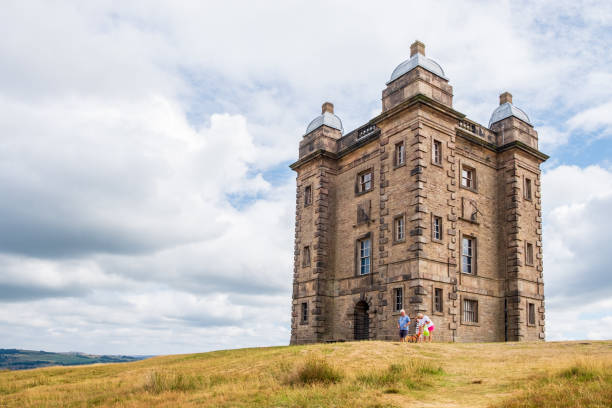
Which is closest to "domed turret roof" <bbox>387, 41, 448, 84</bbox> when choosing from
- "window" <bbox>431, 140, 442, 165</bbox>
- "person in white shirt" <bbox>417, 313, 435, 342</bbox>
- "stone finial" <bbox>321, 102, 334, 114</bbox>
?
"window" <bbox>431, 140, 442, 165</bbox>

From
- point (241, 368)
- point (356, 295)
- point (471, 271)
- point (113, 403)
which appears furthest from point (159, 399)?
point (471, 271)

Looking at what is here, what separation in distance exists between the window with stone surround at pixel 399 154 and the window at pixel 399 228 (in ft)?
9.20

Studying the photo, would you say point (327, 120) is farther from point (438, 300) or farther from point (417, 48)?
point (438, 300)

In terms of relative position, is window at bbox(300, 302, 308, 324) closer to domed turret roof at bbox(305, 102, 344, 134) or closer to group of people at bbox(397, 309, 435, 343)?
group of people at bbox(397, 309, 435, 343)

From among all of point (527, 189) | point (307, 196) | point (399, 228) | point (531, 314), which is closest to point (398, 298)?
point (399, 228)

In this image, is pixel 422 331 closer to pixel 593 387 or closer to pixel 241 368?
pixel 241 368

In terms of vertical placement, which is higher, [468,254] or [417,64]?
[417,64]

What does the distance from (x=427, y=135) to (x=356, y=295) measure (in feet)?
31.1

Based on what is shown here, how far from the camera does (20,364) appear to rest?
114688 millimetres

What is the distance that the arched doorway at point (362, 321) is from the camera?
94.4 feet

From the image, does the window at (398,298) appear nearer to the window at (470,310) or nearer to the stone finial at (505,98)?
the window at (470,310)

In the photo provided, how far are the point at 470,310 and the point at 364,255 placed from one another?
6303 millimetres

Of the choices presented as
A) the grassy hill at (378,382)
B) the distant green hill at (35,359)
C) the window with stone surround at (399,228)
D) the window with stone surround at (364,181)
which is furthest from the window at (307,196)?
the distant green hill at (35,359)

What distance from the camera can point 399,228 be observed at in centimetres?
2636
